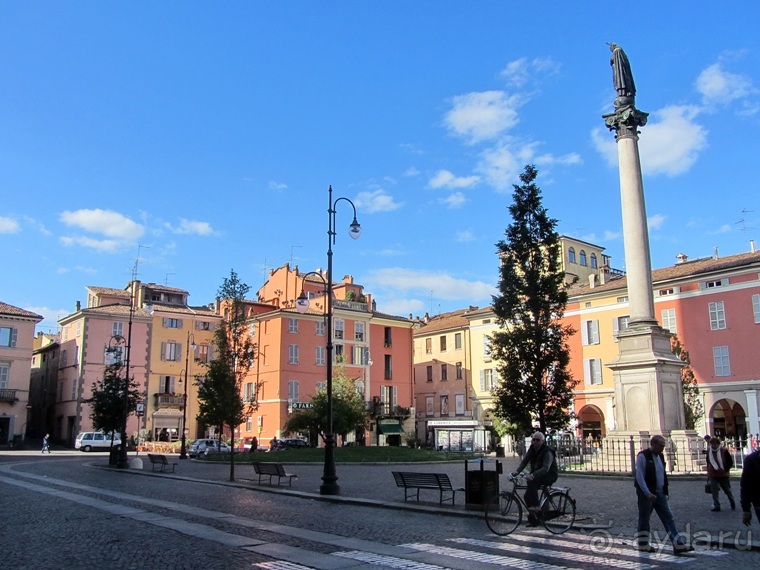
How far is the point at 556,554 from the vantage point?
966 cm

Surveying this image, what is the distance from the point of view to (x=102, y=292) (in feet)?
206

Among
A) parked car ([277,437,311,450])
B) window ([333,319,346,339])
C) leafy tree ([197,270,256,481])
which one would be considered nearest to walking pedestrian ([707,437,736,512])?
leafy tree ([197,270,256,481])

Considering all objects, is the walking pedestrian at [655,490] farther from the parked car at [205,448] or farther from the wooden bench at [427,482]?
the parked car at [205,448]

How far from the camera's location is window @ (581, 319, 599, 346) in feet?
166

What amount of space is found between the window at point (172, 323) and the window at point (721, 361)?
44.4 metres

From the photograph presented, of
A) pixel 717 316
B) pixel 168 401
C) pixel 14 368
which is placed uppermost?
pixel 717 316

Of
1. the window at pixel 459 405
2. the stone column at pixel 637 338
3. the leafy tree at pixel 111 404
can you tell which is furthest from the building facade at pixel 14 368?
the stone column at pixel 637 338

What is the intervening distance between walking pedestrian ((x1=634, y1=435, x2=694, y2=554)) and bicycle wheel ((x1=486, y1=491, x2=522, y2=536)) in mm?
2127

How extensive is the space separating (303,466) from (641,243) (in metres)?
18.5

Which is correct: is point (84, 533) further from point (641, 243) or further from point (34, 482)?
point (641, 243)

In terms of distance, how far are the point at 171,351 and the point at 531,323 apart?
50302 mm

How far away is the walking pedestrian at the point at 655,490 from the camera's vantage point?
965 centimetres

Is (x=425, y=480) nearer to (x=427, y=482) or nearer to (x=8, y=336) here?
(x=427, y=482)

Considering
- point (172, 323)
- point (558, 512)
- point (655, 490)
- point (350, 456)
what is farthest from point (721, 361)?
point (172, 323)
